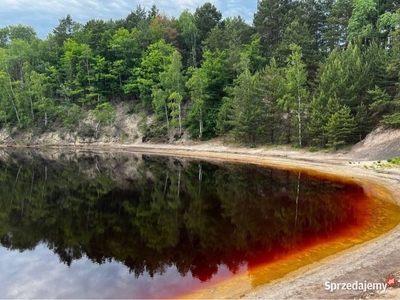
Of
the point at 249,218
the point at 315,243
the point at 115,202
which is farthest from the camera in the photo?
the point at 115,202

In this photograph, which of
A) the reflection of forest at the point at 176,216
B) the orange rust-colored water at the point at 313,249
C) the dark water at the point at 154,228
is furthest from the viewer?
the reflection of forest at the point at 176,216

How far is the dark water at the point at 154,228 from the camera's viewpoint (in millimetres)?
12578

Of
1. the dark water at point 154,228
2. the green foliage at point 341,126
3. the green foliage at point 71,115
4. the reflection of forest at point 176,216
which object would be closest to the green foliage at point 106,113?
the green foliage at point 71,115

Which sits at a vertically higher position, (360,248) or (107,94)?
(107,94)

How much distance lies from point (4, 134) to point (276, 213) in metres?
82.0

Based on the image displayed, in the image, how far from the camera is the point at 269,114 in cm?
5159

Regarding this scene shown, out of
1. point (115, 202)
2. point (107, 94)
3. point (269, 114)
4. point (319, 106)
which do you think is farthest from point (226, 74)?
point (115, 202)

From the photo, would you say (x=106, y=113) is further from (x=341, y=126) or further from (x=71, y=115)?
(x=341, y=126)

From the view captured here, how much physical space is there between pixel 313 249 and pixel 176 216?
29.5 feet

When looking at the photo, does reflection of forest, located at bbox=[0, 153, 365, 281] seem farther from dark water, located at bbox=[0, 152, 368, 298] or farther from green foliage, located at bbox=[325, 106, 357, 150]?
green foliage, located at bbox=[325, 106, 357, 150]

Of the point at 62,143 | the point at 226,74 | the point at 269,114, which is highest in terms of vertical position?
the point at 226,74

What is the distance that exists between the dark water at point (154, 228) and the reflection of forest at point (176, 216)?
6 cm

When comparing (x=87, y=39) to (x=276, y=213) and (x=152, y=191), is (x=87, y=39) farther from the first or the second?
(x=276, y=213)

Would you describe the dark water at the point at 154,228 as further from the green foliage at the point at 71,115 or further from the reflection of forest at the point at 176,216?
the green foliage at the point at 71,115
